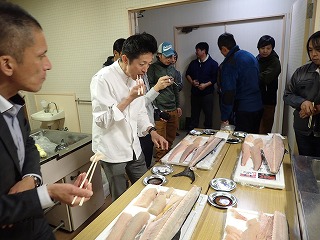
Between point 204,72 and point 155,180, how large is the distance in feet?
10.6

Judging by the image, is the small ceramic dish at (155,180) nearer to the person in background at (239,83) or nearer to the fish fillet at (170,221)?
the fish fillet at (170,221)

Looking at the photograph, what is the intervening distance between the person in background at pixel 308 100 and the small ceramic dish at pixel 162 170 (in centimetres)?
120

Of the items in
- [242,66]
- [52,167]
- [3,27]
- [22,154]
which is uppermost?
[3,27]

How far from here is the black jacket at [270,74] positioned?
11.0 ft

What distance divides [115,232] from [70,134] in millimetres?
1705

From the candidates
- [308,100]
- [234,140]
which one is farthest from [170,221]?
[308,100]

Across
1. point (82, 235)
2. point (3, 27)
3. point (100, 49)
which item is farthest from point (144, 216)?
point (100, 49)

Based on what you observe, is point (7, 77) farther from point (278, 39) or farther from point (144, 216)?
point (278, 39)

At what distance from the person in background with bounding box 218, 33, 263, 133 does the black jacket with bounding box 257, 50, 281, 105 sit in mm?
697

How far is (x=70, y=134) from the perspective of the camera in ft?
8.32

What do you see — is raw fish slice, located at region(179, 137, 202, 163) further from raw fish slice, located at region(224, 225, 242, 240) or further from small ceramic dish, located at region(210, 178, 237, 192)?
raw fish slice, located at region(224, 225, 242, 240)

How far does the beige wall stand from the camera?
2.90m

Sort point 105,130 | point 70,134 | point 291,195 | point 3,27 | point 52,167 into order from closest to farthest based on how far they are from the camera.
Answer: point 3,27 → point 291,195 → point 105,130 → point 52,167 → point 70,134

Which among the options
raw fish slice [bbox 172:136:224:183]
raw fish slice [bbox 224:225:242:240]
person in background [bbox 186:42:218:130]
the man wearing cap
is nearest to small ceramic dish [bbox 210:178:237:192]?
raw fish slice [bbox 172:136:224:183]
